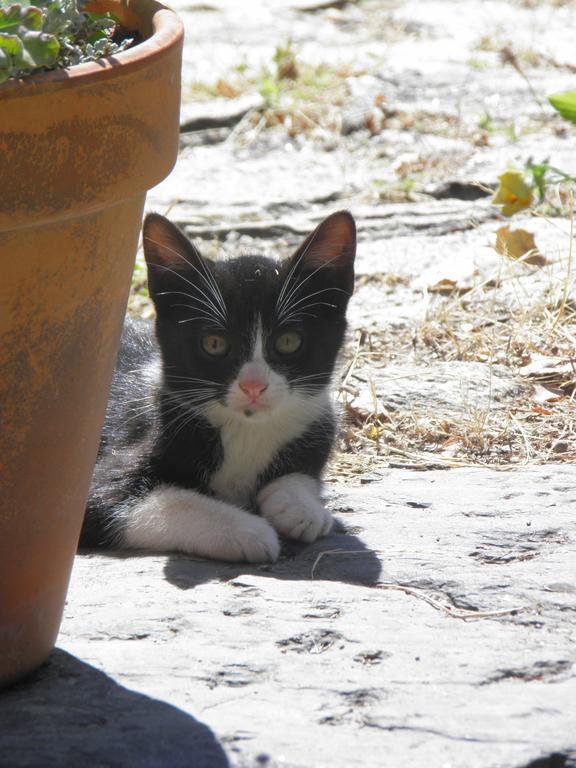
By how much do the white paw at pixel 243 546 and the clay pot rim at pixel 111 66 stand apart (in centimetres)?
113

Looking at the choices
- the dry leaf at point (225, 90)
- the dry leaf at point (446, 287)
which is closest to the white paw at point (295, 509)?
the dry leaf at point (446, 287)

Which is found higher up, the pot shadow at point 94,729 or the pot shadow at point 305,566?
the pot shadow at point 94,729

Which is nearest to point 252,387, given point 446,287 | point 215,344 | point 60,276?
point 215,344

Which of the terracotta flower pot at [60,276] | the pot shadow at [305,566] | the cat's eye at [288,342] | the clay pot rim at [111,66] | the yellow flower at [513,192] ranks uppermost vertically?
the clay pot rim at [111,66]

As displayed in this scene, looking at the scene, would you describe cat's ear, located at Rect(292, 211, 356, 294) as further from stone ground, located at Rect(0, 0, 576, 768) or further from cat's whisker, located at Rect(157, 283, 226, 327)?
stone ground, located at Rect(0, 0, 576, 768)

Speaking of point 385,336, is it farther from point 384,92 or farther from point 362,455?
point 384,92

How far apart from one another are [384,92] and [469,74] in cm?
68

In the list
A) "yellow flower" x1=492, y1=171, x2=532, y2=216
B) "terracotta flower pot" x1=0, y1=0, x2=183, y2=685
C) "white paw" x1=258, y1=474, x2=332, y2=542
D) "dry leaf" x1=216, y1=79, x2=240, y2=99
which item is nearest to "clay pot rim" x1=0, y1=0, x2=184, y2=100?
"terracotta flower pot" x1=0, y1=0, x2=183, y2=685

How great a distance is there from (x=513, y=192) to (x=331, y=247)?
4.06 ft

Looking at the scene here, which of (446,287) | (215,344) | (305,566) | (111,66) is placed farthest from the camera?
(446,287)

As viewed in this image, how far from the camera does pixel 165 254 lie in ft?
9.71

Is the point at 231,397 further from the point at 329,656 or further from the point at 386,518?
the point at 329,656

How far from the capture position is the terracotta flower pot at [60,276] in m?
1.62

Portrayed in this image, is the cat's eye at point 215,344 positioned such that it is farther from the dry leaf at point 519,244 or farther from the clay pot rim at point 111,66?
the dry leaf at point 519,244
